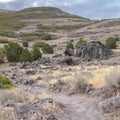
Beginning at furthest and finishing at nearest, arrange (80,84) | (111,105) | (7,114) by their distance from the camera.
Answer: (80,84) → (111,105) → (7,114)

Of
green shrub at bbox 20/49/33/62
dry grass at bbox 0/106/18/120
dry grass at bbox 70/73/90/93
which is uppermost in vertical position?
dry grass at bbox 0/106/18/120

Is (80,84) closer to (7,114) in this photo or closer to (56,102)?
(56,102)

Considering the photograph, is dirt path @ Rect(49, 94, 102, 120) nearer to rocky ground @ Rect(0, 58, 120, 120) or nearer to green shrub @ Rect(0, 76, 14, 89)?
rocky ground @ Rect(0, 58, 120, 120)

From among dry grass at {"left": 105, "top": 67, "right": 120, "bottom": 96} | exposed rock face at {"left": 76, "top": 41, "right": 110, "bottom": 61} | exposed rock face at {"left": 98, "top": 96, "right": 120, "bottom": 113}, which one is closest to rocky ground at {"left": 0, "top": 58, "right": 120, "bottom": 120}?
exposed rock face at {"left": 98, "top": 96, "right": 120, "bottom": 113}

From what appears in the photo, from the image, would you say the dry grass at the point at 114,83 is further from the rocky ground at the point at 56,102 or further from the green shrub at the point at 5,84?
the green shrub at the point at 5,84

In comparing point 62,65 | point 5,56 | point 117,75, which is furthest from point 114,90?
point 5,56

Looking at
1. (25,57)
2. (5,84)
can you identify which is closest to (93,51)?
(25,57)

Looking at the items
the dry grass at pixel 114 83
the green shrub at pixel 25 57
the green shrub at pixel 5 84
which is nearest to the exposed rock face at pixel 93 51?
the green shrub at pixel 25 57

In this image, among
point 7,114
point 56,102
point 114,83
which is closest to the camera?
point 7,114

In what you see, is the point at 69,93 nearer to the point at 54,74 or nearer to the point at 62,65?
the point at 54,74

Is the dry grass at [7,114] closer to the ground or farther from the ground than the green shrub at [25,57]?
farther from the ground

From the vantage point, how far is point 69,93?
18.1 meters

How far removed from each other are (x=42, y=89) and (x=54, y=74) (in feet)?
16.4

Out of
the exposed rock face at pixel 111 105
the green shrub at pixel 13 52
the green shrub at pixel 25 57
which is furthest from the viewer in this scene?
the green shrub at pixel 13 52
